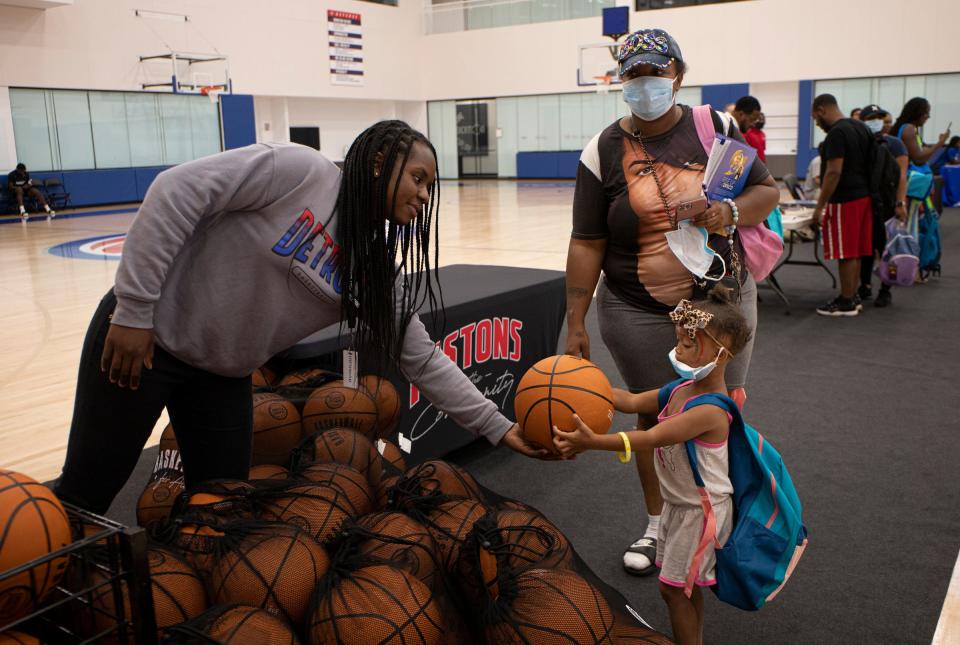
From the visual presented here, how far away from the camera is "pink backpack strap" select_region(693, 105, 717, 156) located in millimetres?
2412

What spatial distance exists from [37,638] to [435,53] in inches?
1056

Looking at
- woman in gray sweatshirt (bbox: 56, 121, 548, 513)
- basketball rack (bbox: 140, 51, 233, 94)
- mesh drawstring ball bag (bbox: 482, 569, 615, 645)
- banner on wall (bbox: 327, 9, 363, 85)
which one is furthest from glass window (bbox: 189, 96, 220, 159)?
mesh drawstring ball bag (bbox: 482, 569, 615, 645)

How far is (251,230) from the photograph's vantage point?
1.84 m

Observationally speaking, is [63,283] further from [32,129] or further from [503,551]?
[32,129]

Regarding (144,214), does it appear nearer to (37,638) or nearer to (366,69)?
(37,638)

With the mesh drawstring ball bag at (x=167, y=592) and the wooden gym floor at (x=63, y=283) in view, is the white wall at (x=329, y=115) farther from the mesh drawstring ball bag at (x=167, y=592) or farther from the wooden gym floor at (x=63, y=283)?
the mesh drawstring ball bag at (x=167, y=592)

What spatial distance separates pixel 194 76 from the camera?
2061 centimetres

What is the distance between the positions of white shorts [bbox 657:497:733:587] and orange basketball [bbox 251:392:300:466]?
1357 millimetres

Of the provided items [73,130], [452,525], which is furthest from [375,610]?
[73,130]

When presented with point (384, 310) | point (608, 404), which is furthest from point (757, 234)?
point (384, 310)

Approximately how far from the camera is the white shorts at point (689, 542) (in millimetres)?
2043

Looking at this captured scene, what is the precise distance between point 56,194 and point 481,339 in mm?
16979

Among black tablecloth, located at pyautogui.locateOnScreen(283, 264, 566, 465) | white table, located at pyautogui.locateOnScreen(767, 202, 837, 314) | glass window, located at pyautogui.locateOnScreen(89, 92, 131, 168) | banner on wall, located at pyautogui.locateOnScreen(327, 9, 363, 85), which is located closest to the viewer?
black tablecloth, located at pyautogui.locateOnScreen(283, 264, 566, 465)

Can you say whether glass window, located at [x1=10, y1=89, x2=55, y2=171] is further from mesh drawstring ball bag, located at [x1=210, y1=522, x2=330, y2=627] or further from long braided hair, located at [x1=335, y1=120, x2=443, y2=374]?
mesh drawstring ball bag, located at [x1=210, y1=522, x2=330, y2=627]
